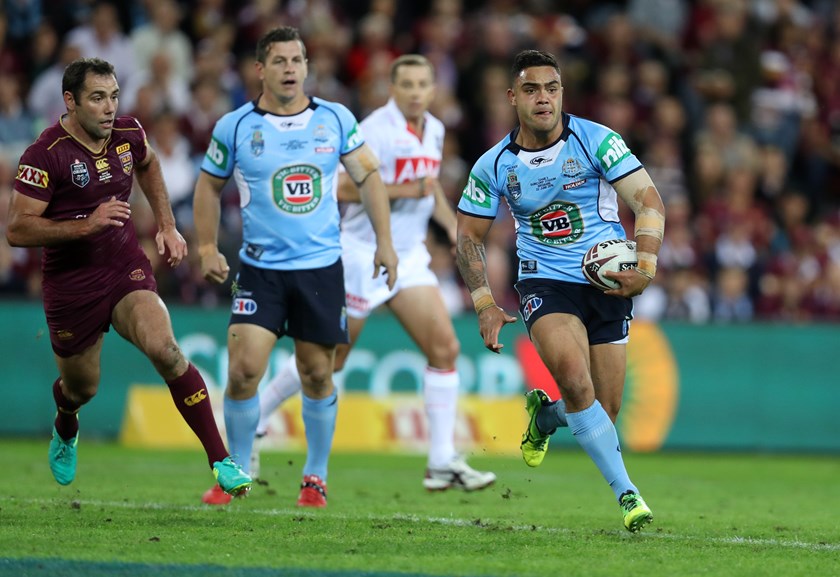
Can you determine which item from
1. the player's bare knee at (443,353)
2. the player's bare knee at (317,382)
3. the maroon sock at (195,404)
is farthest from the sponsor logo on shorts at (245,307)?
the player's bare knee at (443,353)

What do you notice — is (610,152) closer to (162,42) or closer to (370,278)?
(370,278)

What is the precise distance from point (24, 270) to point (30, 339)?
2.94 ft

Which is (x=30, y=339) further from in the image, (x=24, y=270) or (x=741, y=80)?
(x=741, y=80)

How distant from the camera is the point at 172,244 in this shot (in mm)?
8883

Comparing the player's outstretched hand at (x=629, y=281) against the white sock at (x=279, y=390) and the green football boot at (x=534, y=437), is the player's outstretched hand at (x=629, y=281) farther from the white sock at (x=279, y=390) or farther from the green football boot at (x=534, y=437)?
the white sock at (x=279, y=390)

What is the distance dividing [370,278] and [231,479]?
3242 mm

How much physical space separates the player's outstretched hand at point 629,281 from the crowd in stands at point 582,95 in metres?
8.59

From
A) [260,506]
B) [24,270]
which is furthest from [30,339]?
[260,506]

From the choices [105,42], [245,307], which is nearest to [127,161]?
[245,307]

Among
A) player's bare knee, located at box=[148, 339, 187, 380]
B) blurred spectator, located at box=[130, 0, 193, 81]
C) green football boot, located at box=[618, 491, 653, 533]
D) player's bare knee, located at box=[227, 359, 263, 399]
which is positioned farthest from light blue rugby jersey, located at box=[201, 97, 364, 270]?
blurred spectator, located at box=[130, 0, 193, 81]

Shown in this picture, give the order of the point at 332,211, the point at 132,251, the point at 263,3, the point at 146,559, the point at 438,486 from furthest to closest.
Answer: the point at 263,3 → the point at 438,486 → the point at 332,211 → the point at 132,251 → the point at 146,559

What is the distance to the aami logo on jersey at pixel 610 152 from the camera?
26.9 ft

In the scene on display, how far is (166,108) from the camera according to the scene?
16.8m

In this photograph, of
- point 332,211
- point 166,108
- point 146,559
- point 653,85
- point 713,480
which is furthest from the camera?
point 653,85
